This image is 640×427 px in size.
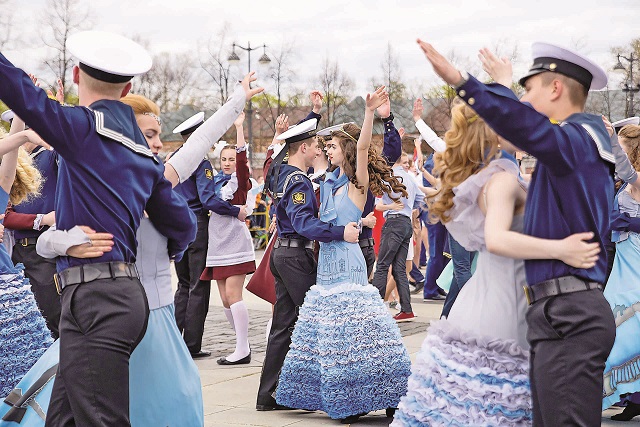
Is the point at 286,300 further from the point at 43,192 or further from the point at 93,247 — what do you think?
the point at 93,247

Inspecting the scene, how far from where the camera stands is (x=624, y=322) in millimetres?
6109

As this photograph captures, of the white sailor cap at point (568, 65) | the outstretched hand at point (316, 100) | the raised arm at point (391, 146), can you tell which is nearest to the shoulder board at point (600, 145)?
the white sailor cap at point (568, 65)

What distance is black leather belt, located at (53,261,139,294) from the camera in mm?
3459

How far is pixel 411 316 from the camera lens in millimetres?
10844

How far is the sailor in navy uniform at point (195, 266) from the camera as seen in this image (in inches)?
342

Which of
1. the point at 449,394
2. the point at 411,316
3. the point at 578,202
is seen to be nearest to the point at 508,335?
the point at 449,394

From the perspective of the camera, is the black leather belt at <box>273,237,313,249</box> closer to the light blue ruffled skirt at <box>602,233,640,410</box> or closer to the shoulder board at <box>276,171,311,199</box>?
Answer: the shoulder board at <box>276,171,311,199</box>

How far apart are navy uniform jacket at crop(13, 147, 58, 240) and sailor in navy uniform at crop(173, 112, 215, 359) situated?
1.74 meters

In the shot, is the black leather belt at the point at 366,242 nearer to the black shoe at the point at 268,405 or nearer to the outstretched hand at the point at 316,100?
the outstretched hand at the point at 316,100

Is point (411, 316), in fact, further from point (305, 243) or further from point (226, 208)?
point (305, 243)

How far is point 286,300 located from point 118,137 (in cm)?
338

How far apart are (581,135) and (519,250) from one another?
0.49 m

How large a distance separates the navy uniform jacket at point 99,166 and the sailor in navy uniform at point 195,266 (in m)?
4.95

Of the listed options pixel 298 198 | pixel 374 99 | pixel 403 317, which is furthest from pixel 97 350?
pixel 403 317
